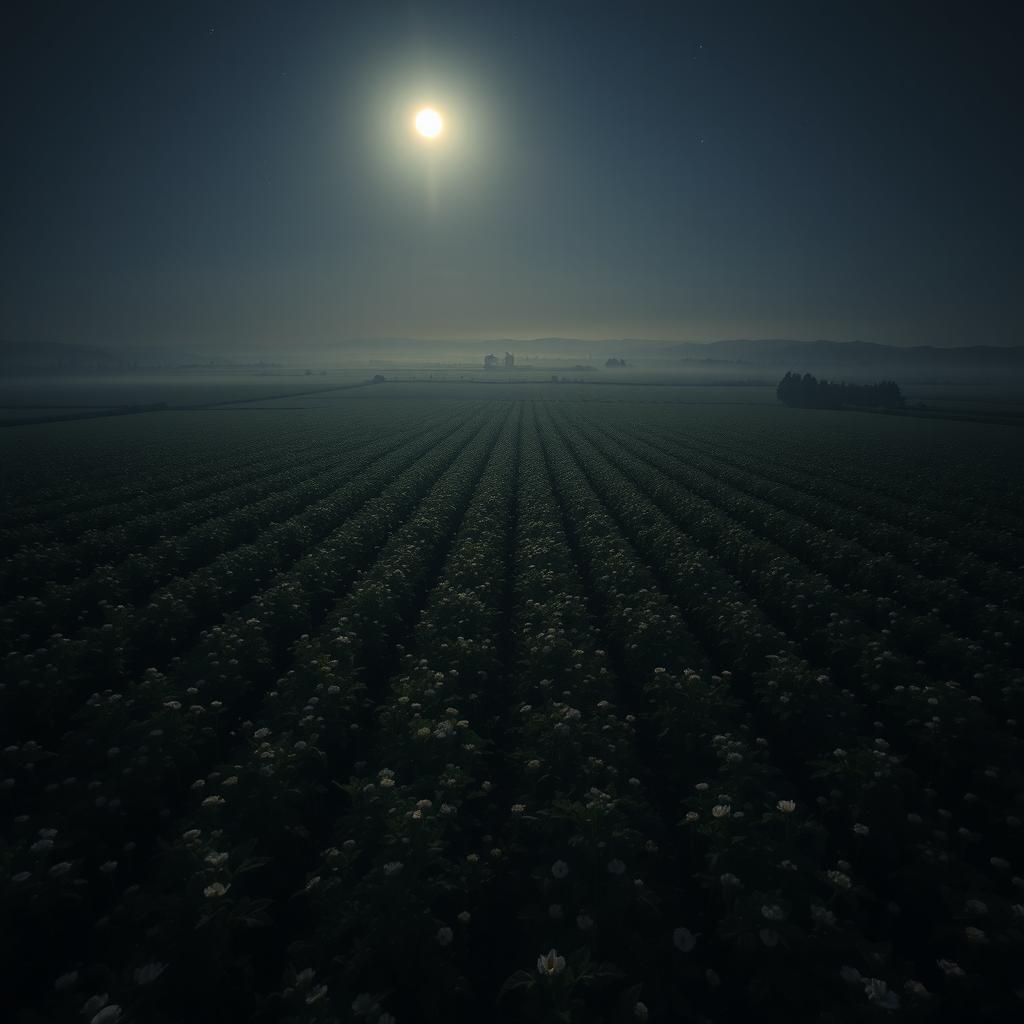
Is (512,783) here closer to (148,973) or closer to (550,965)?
(550,965)

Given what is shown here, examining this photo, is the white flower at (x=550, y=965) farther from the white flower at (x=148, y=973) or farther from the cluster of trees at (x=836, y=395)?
the cluster of trees at (x=836, y=395)

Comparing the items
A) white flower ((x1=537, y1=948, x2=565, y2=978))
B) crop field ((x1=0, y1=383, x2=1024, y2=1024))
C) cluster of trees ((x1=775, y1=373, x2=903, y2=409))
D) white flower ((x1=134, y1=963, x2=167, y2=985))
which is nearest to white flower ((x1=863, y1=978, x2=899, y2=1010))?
crop field ((x1=0, y1=383, x2=1024, y2=1024))

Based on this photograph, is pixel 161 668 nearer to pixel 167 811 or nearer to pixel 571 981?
pixel 167 811

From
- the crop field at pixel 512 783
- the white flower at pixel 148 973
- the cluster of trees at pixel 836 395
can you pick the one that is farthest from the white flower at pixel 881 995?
the cluster of trees at pixel 836 395

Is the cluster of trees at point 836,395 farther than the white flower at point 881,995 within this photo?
Yes

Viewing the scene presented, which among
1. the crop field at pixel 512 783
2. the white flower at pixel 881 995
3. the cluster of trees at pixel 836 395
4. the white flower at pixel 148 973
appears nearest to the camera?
the white flower at pixel 881 995

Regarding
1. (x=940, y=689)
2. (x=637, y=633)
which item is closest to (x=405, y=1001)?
(x=637, y=633)

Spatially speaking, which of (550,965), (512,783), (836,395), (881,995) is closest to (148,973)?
(550,965)

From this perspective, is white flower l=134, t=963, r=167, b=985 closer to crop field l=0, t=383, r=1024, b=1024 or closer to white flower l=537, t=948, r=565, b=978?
crop field l=0, t=383, r=1024, b=1024
